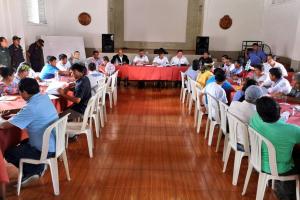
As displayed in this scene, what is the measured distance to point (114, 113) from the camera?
559cm

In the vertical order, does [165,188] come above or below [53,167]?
below

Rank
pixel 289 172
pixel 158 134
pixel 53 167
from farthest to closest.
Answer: pixel 158 134 → pixel 53 167 → pixel 289 172

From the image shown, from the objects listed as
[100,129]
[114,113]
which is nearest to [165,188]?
[100,129]

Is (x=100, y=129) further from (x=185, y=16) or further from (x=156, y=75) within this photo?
(x=185, y=16)

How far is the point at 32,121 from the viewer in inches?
93.5

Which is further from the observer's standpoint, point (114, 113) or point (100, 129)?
point (114, 113)

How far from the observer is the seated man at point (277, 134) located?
2129 mm

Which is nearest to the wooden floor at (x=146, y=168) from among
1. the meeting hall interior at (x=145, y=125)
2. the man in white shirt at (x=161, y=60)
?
the meeting hall interior at (x=145, y=125)

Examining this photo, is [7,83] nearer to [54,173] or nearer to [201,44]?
[54,173]

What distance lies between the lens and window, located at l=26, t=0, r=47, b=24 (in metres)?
9.07

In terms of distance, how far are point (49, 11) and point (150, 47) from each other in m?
4.05

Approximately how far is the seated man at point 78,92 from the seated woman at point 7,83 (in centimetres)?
60

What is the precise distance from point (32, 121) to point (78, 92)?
126cm

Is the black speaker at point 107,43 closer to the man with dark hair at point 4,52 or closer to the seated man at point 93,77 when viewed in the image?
the man with dark hair at point 4,52
